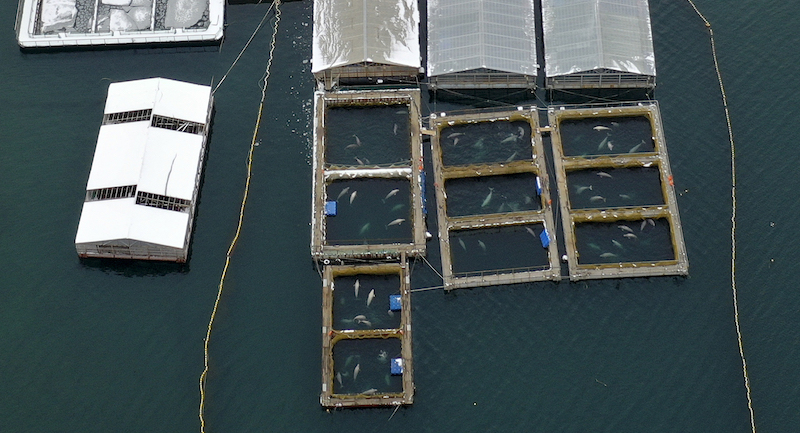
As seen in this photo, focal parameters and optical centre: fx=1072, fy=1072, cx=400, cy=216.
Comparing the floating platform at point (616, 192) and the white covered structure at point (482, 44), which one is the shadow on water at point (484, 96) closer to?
the white covered structure at point (482, 44)

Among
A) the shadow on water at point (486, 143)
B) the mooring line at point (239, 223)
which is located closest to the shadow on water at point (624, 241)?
the shadow on water at point (486, 143)

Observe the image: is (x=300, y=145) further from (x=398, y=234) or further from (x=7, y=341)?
(x=7, y=341)

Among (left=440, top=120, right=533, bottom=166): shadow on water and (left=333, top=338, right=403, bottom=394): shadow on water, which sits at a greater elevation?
(left=440, top=120, right=533, bottom=166): shadow on water

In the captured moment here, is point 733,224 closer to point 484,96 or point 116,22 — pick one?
point 484,96

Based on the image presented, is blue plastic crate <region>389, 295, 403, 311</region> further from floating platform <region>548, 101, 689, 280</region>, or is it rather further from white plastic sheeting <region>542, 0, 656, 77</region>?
white plastic sheeting <region>542, 0, 656, 77</region>

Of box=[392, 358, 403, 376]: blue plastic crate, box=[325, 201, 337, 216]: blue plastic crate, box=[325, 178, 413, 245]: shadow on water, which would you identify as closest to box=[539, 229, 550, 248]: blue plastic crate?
box=[325, 178, 413, 245]: shadow on water

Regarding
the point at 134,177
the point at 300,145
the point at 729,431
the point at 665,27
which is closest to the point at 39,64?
the point at 134,177
